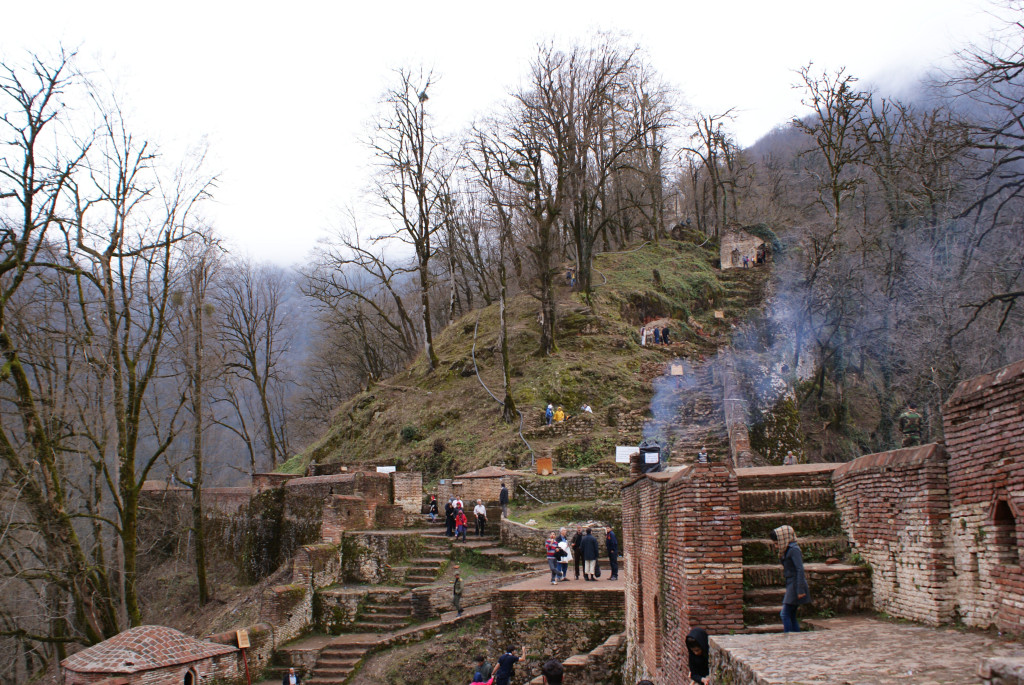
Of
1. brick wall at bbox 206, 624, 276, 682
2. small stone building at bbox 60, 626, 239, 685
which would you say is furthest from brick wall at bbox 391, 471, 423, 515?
small stone building at bbox 60, 626, 239, 685

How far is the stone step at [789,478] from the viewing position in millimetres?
7750

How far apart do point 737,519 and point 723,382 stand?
17.6 m

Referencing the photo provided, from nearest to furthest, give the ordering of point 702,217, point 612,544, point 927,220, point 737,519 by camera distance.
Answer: point 737,519 → point 612,544 → point 927,220 → point 702,217

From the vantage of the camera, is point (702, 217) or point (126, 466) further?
point (702, 217)

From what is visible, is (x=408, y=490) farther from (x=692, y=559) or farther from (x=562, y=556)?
(x=692, y=559)

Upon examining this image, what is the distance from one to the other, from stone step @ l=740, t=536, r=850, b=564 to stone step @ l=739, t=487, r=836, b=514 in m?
0.51

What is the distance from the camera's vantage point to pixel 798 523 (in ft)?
24.2

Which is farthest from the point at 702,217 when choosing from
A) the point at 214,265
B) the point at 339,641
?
the point at 339,641

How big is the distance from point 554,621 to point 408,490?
34.0 feet

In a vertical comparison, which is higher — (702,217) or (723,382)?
(702,217)

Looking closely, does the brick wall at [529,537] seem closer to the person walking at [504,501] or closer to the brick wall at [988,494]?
the person walking at [504,501]

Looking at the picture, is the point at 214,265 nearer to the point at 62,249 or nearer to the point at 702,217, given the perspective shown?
the point at 62,249

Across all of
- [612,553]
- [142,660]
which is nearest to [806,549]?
[612,553]

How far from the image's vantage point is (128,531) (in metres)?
14.9
